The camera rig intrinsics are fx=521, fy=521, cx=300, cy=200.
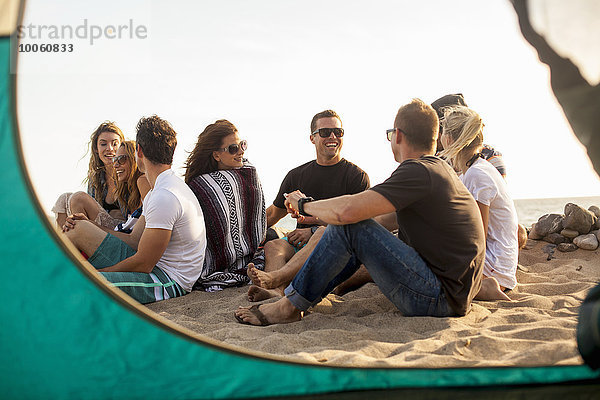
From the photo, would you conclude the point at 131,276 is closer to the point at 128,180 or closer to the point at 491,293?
the point at 128,180

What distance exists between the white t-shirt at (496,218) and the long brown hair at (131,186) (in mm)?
2444

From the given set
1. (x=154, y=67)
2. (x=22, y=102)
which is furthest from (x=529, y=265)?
(x=154, y=67)

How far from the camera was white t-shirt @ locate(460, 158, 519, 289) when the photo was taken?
3.04 m

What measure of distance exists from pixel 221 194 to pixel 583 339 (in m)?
2.55

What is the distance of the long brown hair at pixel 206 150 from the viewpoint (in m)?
3.80

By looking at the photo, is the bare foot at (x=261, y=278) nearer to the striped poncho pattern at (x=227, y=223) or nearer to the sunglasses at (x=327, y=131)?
the striped poncho pattern at (x=227, y=223)

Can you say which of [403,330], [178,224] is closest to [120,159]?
[178,224]

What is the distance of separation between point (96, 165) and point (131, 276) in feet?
5.80

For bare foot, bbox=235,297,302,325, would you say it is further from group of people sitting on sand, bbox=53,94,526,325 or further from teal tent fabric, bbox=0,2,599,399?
teal tent fabric, bbox=0,2,599,399

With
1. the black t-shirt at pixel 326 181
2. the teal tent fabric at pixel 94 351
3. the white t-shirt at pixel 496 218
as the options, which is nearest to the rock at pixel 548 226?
the black t-shirt at pixel 326 181

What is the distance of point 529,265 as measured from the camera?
464cm

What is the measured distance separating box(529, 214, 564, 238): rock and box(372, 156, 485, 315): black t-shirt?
3143mm

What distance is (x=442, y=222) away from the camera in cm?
246

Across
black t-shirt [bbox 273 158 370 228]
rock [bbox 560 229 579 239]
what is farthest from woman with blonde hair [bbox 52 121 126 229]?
rock [bbox 560 229 579 239]
